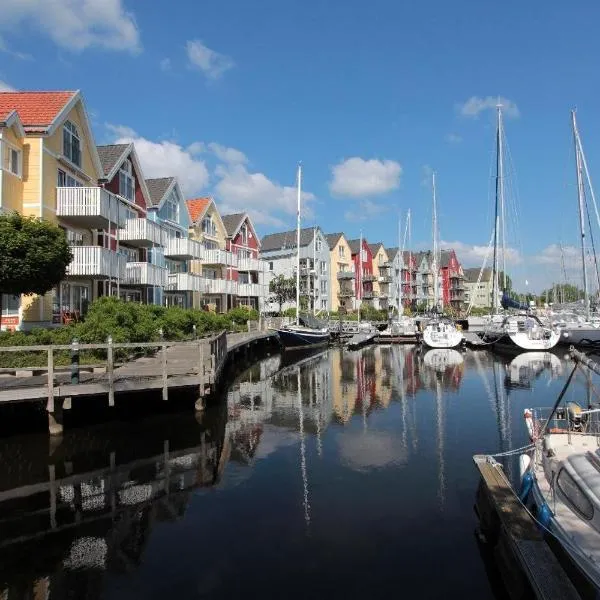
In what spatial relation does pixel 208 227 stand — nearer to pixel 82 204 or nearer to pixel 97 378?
pixel 82 204

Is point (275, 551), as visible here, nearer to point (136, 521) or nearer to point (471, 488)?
point (136, 521)

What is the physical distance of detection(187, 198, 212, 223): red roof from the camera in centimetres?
4763

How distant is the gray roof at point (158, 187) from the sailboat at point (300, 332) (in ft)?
40.3

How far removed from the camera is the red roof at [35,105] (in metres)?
23.9

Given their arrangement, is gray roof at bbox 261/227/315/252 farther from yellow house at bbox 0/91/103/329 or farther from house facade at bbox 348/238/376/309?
yellow house at bbox 0/91/103/329

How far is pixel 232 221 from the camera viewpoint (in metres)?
56.3

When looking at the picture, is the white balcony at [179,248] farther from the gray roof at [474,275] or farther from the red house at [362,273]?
the gray roof at [474,275]

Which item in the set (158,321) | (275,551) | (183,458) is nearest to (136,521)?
(275,551)

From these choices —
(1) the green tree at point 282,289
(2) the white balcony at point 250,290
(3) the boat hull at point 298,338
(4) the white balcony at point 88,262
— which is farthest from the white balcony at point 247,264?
(4) the white balcony at point 88,262

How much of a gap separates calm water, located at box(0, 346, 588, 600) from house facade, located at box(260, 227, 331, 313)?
50347 mm

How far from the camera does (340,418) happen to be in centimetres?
1856

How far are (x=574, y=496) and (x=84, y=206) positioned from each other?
23702mm

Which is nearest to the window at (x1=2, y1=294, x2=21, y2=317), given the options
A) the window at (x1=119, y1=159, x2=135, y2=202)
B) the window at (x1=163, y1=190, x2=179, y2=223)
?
the window at (x1=119, y1=159, x2=135, y2=202)

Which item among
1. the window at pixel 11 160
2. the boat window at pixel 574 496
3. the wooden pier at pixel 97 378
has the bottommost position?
the boat window at pixel 574 496
